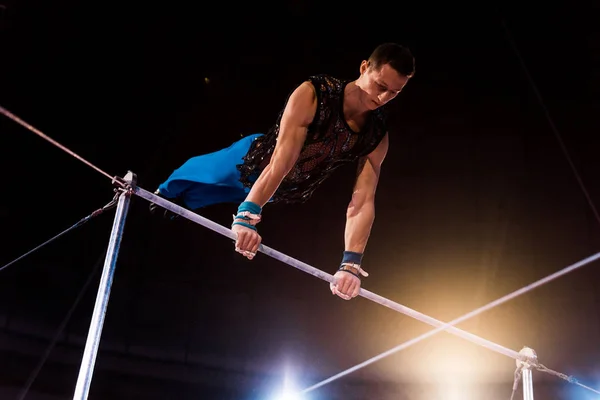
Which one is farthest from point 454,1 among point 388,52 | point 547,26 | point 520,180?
point 388,52

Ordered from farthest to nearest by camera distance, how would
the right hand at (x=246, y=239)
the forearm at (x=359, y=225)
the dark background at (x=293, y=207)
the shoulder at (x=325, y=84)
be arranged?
the dark background at (x=293, y=207)
the forearm at (x=359, y=225)
the shoulder at (x=325, y=84)
the right hand at (x=246, y=239)

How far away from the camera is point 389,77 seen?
1843mm

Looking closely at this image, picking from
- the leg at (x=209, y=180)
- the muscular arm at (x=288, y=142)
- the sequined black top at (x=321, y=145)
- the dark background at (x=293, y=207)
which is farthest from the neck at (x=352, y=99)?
the dark background at (x=293, y=207)

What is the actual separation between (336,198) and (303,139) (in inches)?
105

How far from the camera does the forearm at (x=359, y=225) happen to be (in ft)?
6.93

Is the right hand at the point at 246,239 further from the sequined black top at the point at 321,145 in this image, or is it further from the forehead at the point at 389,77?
the forehead at the point at 389,77

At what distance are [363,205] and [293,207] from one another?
2.56m

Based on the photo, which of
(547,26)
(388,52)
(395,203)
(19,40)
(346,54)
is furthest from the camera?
(395,203)

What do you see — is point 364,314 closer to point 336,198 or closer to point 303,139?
point 336,198

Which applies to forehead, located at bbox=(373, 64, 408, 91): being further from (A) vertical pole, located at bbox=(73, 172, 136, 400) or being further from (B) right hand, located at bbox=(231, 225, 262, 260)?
(A) vertical pole, located at bbox=(73, 172, 136, 400)

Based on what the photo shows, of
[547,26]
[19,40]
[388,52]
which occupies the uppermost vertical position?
[547,26]

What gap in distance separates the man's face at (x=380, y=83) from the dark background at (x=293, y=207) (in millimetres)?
1986

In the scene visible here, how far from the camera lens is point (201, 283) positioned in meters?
4.72

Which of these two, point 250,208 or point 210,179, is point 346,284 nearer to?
point 250,208
